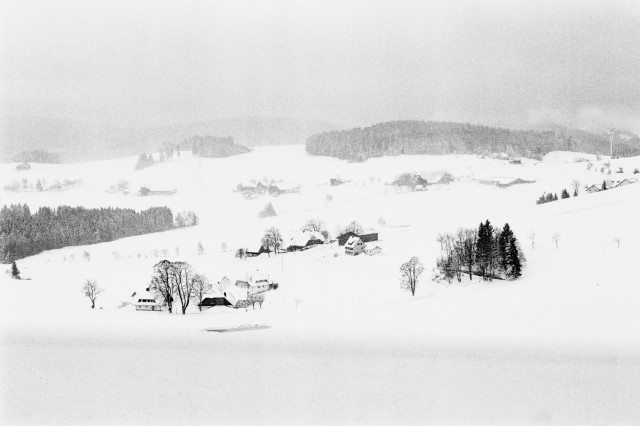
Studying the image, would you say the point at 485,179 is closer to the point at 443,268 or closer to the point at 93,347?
the point at 443,268

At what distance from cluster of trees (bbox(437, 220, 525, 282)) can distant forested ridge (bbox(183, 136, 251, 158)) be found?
3289 mm

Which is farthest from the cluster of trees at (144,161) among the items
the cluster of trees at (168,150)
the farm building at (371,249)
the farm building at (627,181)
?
the farm building at (627,181)

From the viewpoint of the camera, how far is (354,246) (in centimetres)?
616

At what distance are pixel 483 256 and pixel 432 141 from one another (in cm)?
261

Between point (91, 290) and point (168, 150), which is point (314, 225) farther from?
point (91, 290)

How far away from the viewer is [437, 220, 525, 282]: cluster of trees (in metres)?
5.48

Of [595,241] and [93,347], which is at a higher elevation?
[595,241]

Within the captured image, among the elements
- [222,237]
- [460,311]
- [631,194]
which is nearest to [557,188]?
[631,194]

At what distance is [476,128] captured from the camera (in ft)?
23.8

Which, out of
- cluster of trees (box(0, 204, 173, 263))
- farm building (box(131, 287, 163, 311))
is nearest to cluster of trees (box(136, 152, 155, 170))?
cluster of trees (box(0, 204, 173, 263))

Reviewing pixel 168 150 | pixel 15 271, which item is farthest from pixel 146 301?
pixel 168 150

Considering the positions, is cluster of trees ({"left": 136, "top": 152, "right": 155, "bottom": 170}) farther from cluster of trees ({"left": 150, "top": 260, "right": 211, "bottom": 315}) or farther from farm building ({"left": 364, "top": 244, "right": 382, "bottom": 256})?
farm building ({"left": 364, "top": 244, "right": 382, "bottom": 256})

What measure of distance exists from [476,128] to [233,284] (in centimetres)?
441

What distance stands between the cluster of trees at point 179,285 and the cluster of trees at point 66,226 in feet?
4.76
